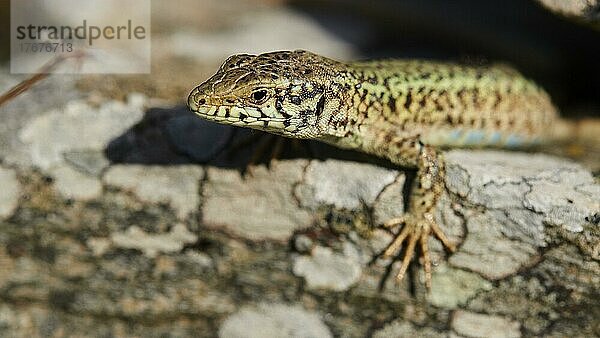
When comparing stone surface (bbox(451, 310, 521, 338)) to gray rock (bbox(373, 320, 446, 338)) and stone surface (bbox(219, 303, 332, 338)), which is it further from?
stone surface (bbox(219, 303, 332, 338))

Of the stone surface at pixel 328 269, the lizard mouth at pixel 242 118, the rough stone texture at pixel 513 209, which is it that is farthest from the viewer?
the stone surface at pixel 328 269

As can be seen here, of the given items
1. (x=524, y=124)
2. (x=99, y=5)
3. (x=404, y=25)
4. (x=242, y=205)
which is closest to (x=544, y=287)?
(x=524, y=124)

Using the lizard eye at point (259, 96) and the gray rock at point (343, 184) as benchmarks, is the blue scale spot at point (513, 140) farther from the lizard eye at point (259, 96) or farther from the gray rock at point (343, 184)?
→ the lizard eye at point (259, 96)

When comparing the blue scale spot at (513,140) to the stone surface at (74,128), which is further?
the blue scale spot at (513,140)

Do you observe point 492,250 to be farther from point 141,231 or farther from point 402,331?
point 141,231

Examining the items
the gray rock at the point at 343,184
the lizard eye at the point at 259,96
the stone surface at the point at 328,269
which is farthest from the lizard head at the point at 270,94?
the stone surface at the point at 328,269

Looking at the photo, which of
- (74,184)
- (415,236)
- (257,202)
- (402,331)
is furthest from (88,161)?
(402,331)

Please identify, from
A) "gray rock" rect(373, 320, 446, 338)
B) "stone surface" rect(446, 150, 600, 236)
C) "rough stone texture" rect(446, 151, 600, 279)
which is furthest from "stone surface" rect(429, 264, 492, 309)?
"stone surface" rect(446, 150, 600, 236)
